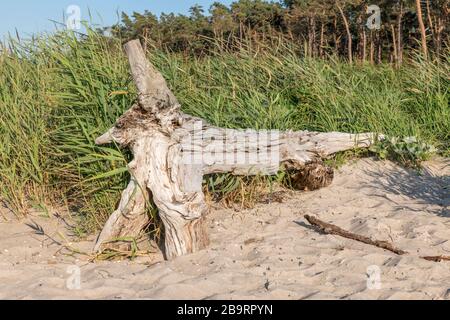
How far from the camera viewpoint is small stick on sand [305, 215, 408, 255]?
3593 millimetres

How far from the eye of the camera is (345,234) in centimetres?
382

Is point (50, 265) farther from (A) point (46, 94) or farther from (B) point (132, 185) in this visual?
(A) point (46, 94)

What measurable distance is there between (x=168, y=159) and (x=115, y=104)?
0.83m

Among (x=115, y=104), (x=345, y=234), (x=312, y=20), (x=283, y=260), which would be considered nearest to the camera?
(x=283, y=260)

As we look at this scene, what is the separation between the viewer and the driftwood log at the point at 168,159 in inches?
145

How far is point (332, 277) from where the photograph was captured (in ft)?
10.5

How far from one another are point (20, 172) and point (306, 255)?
2430 mm

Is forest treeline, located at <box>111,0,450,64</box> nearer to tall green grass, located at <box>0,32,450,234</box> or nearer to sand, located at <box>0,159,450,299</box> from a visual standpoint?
tall green grass, located at <box>0,32,450,234</box>

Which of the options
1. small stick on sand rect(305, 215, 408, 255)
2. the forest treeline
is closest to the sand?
small stick on sand rect(305, 215, 408, 255)

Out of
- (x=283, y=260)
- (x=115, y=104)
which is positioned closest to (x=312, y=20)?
(x=115, y=104)

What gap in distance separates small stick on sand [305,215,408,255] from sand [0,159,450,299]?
37mm

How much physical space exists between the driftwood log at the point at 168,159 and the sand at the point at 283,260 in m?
0.23

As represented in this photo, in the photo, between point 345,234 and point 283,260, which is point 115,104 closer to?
point 283,260

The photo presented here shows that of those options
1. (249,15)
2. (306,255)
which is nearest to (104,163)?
(306,255)
